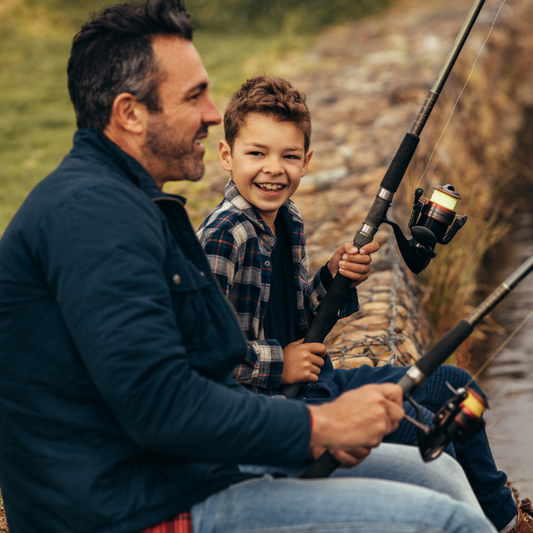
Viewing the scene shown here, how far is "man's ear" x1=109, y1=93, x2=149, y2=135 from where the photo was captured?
1561 mm

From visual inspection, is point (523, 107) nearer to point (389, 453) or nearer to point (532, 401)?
point (532, 401)

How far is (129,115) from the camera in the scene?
1.58m

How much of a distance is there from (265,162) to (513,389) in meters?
2.50

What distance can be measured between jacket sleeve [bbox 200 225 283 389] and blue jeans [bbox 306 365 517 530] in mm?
145

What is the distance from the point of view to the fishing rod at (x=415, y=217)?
2.02m

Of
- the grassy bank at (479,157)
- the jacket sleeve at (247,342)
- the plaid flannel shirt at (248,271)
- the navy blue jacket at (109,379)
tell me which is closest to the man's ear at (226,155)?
the plaid flannel shirt at (248,271)

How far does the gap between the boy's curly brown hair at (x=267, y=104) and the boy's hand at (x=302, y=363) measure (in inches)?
28.8

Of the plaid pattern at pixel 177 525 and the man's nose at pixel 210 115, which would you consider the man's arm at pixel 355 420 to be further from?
the man's nose at pixel 210 115

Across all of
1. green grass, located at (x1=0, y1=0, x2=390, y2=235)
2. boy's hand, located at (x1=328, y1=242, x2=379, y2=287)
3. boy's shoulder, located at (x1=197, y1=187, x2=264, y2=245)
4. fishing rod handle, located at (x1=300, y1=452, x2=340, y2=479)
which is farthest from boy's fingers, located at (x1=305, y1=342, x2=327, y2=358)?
green grass, located at (x1=0, y1=0, x2=390, y2=235)

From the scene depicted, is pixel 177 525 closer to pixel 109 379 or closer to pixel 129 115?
pixel 109 379

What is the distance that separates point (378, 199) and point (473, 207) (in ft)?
11.8

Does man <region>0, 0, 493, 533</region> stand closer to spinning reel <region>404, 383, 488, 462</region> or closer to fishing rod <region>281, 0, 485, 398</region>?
spinning reel <region>404, 383, 488, 462</region>

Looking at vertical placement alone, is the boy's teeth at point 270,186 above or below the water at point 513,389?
above

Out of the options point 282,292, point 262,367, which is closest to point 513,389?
point 282,292
